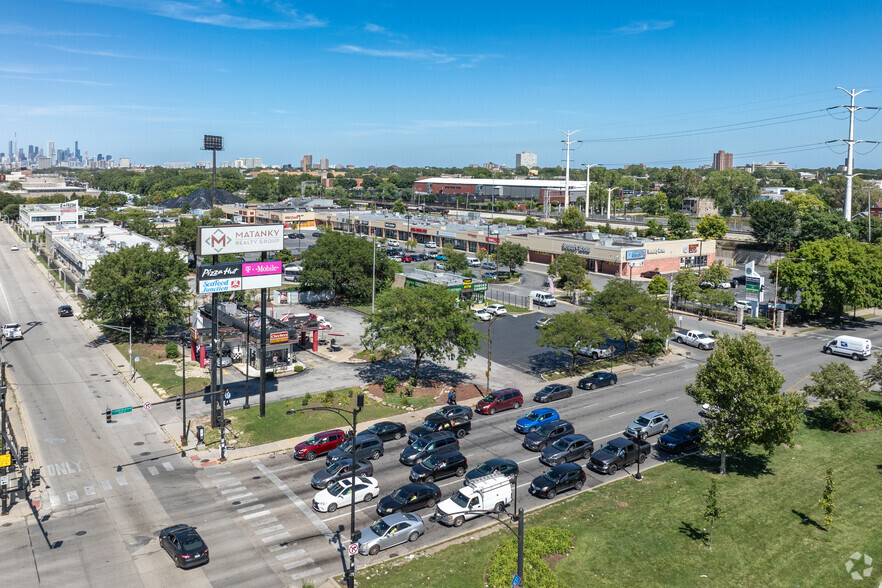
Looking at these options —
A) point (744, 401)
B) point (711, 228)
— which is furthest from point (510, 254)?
point (744, 401)

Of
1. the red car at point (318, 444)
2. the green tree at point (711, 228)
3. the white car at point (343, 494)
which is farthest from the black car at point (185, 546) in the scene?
the green tree at point (711, 228)

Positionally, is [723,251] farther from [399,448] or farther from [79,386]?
[79,386]

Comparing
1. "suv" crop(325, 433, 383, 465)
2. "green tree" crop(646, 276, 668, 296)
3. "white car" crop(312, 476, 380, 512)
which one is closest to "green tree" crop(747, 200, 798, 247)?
"green tree" crop(646, 276, 668, 296)

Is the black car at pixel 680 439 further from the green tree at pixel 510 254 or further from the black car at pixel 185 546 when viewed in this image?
the green tree at pixel 510 254

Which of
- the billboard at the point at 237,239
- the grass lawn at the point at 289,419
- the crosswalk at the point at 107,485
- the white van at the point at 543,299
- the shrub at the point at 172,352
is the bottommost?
the crosswalk at the point at 107,485

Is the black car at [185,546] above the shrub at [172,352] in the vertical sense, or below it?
below

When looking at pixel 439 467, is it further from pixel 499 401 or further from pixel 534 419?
pixel 499 401

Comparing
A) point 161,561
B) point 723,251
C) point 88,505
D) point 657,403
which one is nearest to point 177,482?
point 88,505
